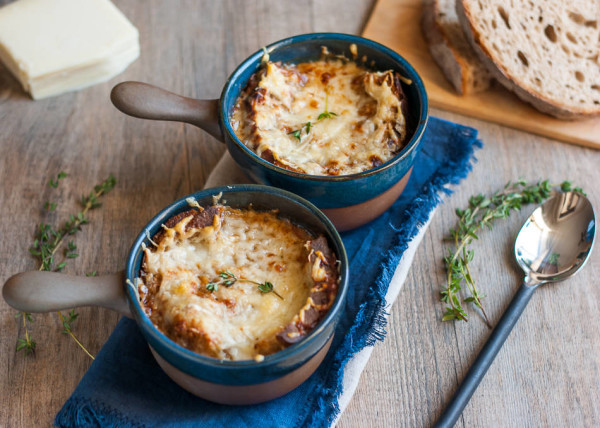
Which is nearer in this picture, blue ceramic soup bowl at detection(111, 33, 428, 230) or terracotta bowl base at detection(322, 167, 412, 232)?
blue ceramic soup bowl at detection(111, 33, 428, 230)

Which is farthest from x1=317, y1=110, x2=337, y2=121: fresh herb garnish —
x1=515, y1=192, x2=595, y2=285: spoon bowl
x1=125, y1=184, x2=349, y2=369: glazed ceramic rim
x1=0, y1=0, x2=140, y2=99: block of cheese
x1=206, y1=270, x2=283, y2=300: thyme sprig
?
x1=0, y1=0, x2=140, y2=99: block of cheese

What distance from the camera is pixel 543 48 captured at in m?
2.95

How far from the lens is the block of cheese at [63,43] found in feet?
9.66

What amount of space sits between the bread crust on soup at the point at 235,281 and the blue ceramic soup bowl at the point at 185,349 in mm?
32

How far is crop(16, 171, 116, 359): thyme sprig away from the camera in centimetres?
223

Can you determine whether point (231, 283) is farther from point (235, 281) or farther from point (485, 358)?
point (485, 358)

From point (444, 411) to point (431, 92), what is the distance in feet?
5.09

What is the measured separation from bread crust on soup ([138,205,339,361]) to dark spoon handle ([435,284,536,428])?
562 millimetres

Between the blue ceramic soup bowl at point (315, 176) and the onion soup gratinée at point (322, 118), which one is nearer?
the blue ceramic soup bowl at point (315, 176)

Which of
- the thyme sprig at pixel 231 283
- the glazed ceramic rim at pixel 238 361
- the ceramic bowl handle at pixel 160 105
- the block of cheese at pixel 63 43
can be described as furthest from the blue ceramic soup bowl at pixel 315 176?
the block of cheese at pixel 63 43

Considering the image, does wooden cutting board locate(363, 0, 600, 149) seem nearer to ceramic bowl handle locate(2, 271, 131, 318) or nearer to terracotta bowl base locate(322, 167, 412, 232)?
terracotta bowl base locate(322, 167, 412, 232)

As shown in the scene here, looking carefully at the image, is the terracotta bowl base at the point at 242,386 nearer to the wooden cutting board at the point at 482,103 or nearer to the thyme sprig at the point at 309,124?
the thyme sprig at the point at 309,124

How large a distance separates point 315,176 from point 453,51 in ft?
3.98

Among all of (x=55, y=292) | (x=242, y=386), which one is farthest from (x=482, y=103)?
(x=55, y=292)
